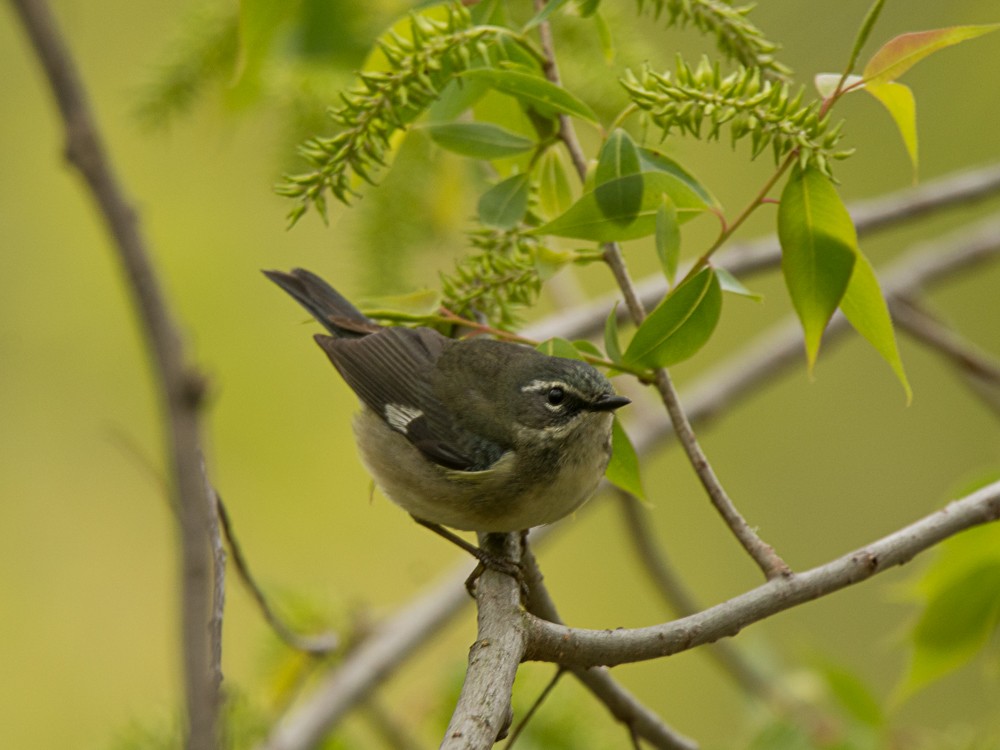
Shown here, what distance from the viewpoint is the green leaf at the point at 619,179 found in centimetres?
142

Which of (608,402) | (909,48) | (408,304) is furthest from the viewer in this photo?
(608,402)

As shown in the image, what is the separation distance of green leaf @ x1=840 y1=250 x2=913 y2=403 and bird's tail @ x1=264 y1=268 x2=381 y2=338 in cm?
106

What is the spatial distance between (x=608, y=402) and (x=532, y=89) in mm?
670

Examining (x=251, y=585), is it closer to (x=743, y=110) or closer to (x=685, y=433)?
(x=685, y=433)

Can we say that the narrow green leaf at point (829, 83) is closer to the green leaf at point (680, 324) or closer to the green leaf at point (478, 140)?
the green leaf at point (680, 324)

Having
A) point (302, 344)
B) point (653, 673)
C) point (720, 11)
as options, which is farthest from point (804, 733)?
point (302, 344)

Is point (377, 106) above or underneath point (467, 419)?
above

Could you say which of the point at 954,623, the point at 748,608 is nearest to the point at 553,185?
the point at 748,608

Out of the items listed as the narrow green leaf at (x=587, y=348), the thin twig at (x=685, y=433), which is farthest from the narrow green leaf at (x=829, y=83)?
the narrow green leaf at (x=587, y=348)

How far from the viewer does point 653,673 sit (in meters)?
4.98

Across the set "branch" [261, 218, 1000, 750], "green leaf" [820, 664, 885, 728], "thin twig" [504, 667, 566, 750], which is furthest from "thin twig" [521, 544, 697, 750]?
"green leaf" [820, 664, 885, 728]

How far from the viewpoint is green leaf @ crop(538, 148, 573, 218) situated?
165 cm

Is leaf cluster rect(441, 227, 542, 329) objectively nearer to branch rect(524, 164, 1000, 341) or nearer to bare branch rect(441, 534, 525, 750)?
bare branch rect(441, 534, 525, 750)

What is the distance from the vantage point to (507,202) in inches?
62.0
